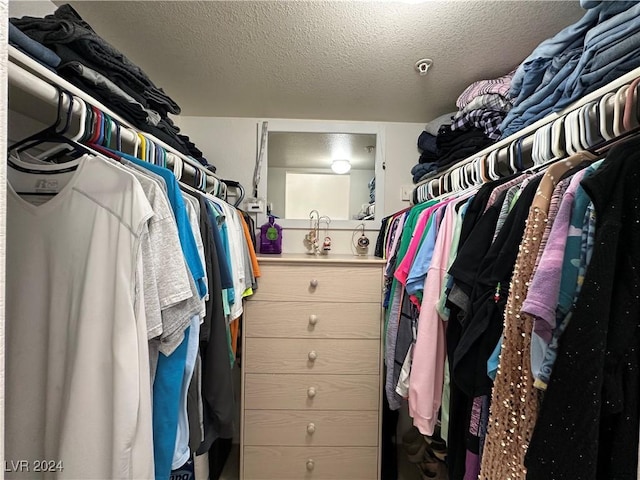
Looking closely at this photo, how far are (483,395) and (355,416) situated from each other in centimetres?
88

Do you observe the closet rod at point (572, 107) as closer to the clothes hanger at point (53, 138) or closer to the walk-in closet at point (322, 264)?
the walk-in closet at point (322, 264)

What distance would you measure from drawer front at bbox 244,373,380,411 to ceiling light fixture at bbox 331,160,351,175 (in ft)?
4.05

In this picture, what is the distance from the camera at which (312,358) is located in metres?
1.38

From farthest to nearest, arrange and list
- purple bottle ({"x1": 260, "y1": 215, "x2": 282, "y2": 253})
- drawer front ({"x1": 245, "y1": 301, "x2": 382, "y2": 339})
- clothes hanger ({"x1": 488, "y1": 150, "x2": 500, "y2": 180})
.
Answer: purple bottle ({"x1": 260, "y1": 215, "x2": 282, "y2": 253}), drawer front ({"x1": 245, "y1": 301, "x2": 382, "y2": 339}), clothes hanger ({"x1": 488, "y1": 150, "x2": 500, "y2": 180})

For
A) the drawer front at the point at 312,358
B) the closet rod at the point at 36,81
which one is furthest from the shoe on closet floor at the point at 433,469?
the closet rod at the point at 36,81

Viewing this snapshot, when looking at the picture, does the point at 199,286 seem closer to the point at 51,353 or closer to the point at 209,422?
the point at 51,353

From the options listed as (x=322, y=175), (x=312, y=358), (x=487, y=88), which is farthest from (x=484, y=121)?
(x=312, y=358)

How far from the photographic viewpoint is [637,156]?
0.46m

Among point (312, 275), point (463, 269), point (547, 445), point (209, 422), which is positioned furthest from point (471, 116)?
point (209, 422)

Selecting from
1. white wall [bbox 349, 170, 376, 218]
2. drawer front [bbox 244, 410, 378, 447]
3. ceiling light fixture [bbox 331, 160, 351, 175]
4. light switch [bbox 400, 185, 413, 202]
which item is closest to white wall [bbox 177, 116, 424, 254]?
light switch [bbox 400, 185, 413, 202]

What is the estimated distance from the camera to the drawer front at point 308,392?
4.55ft

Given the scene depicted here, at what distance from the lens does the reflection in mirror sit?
193cm

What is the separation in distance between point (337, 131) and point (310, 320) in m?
1.18

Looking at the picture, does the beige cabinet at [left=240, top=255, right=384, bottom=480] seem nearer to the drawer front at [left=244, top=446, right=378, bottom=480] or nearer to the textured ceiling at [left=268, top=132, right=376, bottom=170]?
the drawer front at [left=244, top=446, right=378, bottom=480]
